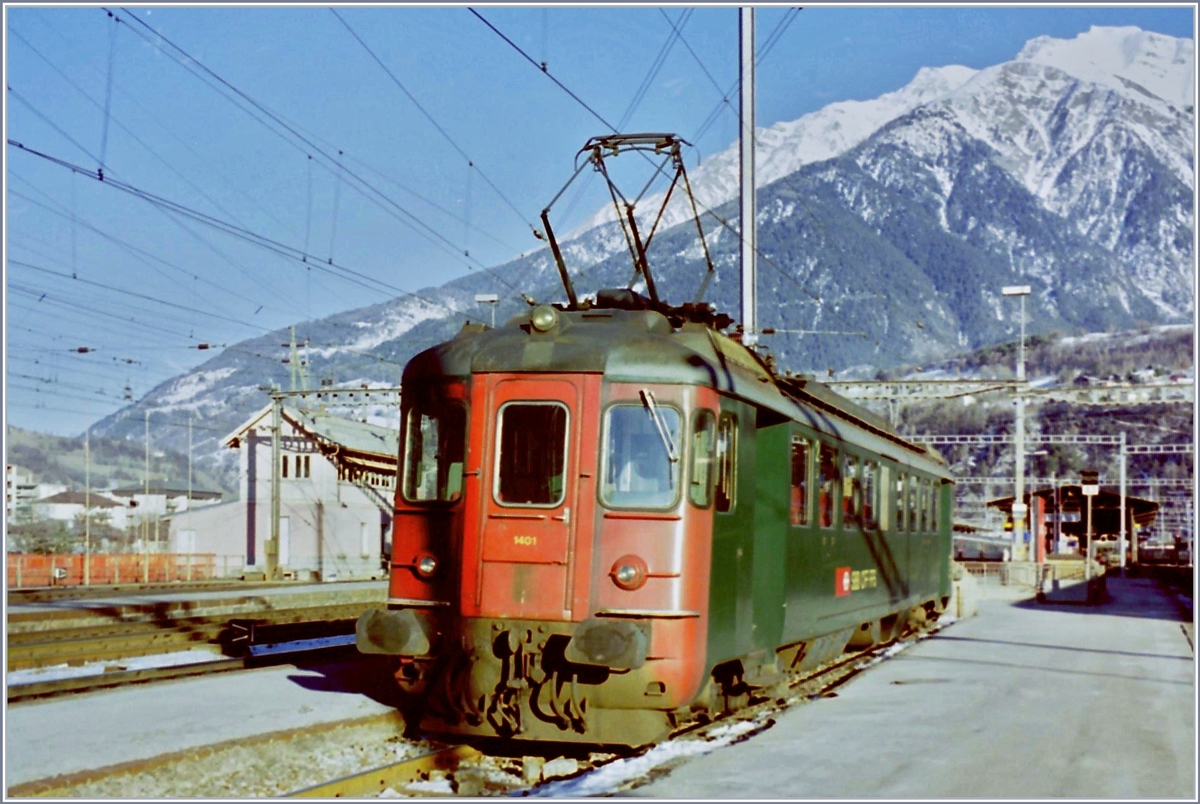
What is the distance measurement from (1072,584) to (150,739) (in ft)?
128

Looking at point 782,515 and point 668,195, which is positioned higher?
point 668,195

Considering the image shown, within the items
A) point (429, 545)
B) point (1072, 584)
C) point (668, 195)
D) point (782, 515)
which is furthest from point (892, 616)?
point (1072, 584)

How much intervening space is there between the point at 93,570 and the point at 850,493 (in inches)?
1446

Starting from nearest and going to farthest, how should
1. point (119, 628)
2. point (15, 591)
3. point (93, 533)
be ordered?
point (119, 628), point (15, 591), point (93, 533)

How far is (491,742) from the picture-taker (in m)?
11.4

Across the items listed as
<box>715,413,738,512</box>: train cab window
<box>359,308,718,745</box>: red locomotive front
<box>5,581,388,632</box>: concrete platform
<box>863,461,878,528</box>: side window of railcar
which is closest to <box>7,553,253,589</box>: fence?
<box>5,581,388,632</box>: concrete platform

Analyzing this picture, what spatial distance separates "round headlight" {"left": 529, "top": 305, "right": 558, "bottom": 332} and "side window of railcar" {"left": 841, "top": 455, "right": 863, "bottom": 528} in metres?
5.08

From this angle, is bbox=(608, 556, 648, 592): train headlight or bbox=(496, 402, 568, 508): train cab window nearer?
bbox=(608, 556, 648, 592): train headlight

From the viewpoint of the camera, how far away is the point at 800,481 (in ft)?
43.7

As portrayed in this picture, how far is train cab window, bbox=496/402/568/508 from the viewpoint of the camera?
10.7m

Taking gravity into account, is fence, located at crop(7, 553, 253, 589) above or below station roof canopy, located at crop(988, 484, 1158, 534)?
below

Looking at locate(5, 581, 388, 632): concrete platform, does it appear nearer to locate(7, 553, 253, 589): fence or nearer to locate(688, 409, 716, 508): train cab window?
locate(7, 553, 253, 589): fence

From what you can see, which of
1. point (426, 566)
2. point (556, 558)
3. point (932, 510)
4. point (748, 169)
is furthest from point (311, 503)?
point (556, 558)

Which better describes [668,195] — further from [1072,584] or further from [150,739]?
[1072,584]
